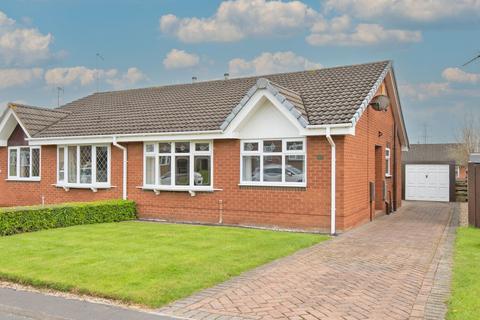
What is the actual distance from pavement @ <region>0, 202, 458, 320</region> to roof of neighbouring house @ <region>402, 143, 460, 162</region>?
4386 centimetres

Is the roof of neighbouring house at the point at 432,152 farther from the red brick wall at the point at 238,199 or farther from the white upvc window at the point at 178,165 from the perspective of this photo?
the red brick wall at the point at 238,199

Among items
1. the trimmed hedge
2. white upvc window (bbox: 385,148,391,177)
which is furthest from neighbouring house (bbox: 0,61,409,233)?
the trimmed hedge

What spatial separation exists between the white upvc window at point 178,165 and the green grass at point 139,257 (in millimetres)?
2207

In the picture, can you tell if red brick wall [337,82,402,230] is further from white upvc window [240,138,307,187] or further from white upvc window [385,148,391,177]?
white upvc window [240,138,307,187]

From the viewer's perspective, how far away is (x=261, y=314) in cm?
598

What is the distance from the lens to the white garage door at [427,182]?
27.2m

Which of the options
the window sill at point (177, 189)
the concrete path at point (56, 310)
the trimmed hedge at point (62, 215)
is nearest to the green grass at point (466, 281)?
the concrete path at point (56, 310)

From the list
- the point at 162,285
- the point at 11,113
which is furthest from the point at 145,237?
the point at 11,113

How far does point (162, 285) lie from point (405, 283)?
3839mm

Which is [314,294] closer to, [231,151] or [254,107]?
[254,107]

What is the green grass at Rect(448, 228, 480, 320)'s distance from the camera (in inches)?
233

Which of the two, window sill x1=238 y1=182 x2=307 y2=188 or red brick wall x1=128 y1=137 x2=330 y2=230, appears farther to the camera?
window sill x1=238 y1=182 x2=307 y2=188

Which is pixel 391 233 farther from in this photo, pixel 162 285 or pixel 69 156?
pixel 69 156

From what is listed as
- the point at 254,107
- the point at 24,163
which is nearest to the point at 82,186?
the point at 24,163
